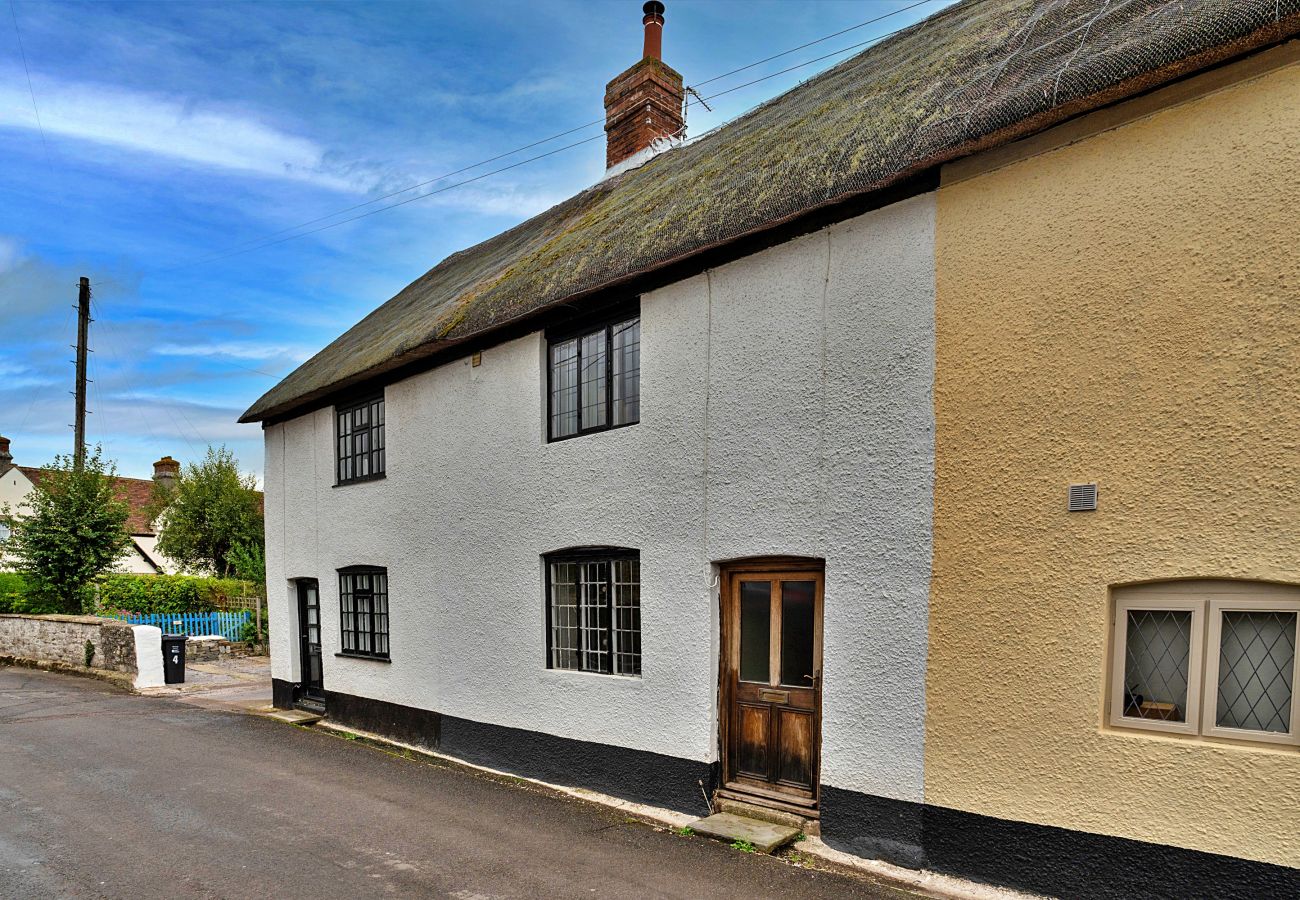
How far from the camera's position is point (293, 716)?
42.8 ft

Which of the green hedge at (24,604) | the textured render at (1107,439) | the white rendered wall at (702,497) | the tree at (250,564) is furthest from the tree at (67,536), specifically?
the textured render at (1107,439)

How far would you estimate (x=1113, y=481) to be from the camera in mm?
5066

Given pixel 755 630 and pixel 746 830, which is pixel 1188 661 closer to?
pixel 755 630

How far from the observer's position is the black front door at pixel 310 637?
1352 cm

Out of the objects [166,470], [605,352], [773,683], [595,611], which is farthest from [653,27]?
[166,470]

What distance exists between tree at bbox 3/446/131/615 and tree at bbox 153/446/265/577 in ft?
22.2

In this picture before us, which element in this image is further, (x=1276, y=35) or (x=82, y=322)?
(x=82, y=322)

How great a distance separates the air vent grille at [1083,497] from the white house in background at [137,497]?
36.9m

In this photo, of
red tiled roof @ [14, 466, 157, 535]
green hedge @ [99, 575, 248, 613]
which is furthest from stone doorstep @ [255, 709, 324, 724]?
red tiled roof @ [14, 466, 157, 535]

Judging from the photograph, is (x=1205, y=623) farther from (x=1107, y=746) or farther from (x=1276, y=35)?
(x=1276, y=35)

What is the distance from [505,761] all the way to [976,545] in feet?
20.0

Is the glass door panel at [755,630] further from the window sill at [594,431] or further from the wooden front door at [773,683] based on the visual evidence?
the window sill at [594,431]

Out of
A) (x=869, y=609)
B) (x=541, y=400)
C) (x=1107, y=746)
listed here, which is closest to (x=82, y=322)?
(x=541, y=400)

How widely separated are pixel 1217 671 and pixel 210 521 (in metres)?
31.1
